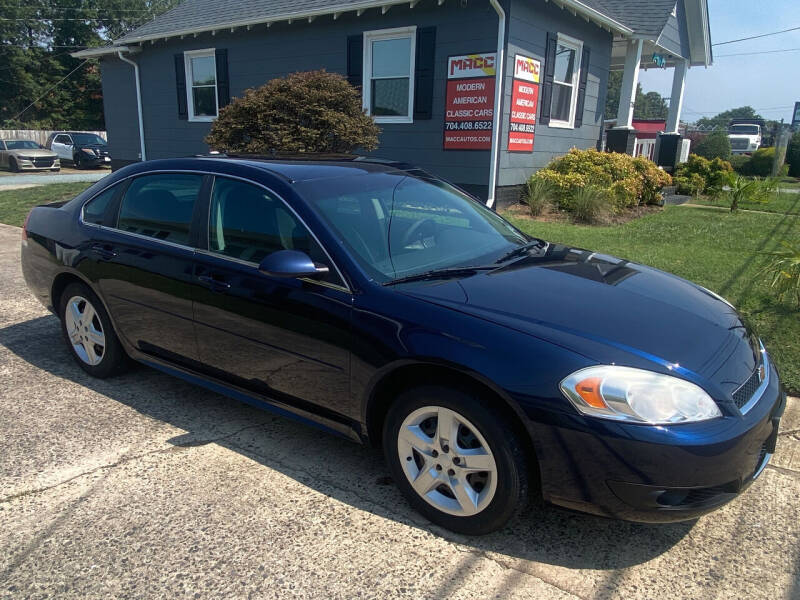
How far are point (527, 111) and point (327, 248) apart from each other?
9.25 meters

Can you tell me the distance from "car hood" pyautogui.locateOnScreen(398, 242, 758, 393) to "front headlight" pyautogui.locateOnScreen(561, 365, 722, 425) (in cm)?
6

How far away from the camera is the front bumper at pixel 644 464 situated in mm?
2264

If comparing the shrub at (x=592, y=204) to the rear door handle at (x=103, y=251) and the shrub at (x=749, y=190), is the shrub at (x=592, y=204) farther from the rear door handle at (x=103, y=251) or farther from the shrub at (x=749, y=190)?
the rear door handle at (x=103, y=251)

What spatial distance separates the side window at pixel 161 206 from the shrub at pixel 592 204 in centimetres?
769

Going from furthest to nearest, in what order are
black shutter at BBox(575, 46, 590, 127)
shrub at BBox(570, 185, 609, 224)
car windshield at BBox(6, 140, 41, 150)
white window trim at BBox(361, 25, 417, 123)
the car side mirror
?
car windshield at BBox(6, 140, 41, 150), black shutter at BBox(575, 46, 590, 127), white window trim at BBox(361, 25, 417, 123), shrub at BBox(570, 185, 609, 224), the car side mirror

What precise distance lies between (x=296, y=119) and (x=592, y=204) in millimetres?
4900

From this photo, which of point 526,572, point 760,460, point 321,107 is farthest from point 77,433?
point 321,107

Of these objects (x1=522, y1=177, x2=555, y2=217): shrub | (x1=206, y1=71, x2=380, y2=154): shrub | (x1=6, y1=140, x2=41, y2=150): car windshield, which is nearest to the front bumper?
(x1=206, y1=71, x2=380, y2=154): shrub

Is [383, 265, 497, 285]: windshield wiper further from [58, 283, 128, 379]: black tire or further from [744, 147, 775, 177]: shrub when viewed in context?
[744, 147, 775, 177]: shrub

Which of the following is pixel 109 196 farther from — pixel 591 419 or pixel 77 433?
pixel 591 419

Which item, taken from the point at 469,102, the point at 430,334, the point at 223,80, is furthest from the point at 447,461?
the point at 223,80

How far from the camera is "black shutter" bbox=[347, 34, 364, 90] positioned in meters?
11.8

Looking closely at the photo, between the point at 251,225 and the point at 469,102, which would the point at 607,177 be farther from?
the point at 251,225

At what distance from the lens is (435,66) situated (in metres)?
11.0
